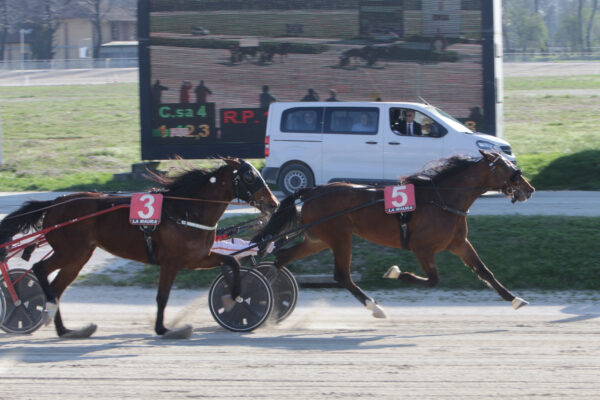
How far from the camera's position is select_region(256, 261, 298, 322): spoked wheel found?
7.92 m

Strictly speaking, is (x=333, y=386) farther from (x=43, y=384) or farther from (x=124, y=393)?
(x=43, y=384)

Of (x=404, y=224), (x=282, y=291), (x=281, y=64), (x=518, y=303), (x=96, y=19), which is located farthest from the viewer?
(x=96, y=19)

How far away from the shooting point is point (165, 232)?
23.6 ft

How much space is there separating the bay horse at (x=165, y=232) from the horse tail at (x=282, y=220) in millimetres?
820

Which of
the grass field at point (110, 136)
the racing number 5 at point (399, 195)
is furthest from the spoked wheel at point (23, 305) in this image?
the grass field at point (110, 136)

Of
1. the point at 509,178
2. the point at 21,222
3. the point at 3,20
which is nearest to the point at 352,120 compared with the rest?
the point at 509,178

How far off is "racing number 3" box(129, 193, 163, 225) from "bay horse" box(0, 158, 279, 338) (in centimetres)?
9

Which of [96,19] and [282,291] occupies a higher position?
[96,19]

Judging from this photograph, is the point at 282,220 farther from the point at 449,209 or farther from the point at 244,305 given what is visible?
the point at 449,209

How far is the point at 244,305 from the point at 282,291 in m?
0.67

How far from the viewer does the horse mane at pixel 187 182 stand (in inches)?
292

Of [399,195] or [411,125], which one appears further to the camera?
[411,125]

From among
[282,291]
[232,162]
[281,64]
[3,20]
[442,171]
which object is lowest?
[282,291]

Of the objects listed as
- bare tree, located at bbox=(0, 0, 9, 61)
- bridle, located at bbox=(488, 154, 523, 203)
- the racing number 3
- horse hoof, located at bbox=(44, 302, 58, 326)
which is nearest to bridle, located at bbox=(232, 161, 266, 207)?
the racing number 3
